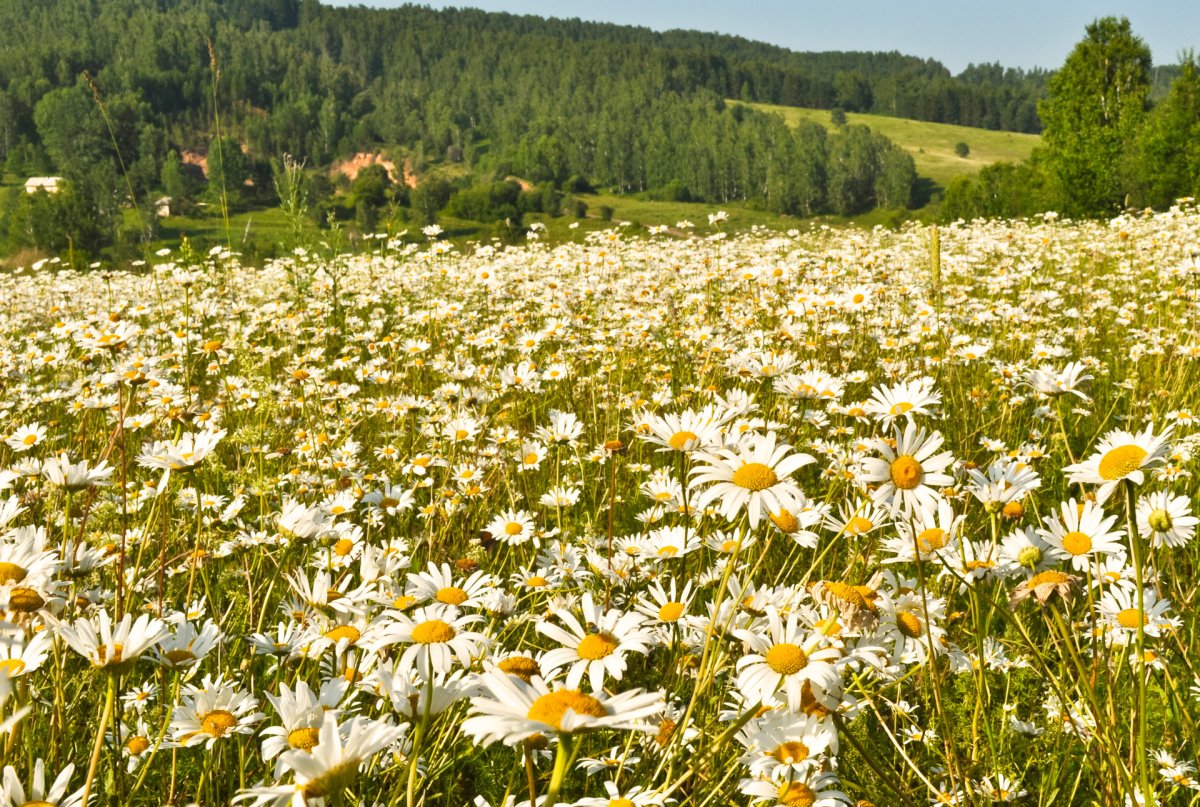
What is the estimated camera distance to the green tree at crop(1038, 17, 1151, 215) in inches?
1186

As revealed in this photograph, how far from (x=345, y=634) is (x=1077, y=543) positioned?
5.06 ft

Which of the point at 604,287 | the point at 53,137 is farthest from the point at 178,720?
the point at 53,137

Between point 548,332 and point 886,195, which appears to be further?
point 886,195

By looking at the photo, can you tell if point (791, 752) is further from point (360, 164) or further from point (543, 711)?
point (360, 164)

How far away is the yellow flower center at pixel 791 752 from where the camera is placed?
1.36m

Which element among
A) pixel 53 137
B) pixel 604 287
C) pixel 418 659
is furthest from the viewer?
pixel 53 137

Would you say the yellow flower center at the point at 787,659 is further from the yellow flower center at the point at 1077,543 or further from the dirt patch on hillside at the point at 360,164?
the dirt patch on hillside at the point at 360,164

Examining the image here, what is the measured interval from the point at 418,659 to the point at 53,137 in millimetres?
126093

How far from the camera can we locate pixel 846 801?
1370 mm

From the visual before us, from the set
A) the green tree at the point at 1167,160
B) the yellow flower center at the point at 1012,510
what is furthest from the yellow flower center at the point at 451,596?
the green tree at the point at 1167,160

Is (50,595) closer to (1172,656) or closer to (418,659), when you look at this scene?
(418,659)

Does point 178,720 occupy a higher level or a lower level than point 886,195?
lower

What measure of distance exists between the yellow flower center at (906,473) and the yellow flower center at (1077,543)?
40 cm

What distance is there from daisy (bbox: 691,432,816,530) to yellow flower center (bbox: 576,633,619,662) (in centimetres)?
30
